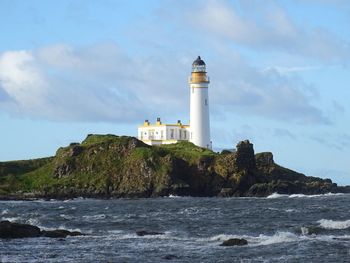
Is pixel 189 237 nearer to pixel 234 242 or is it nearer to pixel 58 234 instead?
pixel 234 242

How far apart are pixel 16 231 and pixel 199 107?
252ft

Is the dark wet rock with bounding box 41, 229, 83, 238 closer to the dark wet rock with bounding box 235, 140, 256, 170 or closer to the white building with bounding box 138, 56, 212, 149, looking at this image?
the dark wet rock with bounding box 235, 140, 256, 170

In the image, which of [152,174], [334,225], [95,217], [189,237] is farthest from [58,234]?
[152,174]

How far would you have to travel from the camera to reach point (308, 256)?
34.2 meters

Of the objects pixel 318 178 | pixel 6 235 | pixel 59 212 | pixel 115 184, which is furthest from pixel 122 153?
pixel 6 235

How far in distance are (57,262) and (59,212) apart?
3663cm

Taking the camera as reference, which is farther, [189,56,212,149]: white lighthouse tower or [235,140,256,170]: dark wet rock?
[189,56,212,149]: white lighthouse tower

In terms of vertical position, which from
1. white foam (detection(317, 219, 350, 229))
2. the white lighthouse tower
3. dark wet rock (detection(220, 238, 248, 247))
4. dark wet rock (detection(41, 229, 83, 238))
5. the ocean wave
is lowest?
dark wet rock (detection(220, 238, 248, 247))

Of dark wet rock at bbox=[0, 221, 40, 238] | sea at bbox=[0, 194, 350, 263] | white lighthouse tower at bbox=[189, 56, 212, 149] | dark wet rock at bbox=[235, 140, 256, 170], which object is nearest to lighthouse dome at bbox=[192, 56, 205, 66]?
white lighthouse tower at bbox=[189, 56, 212, 149]

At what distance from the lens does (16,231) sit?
44.2 metres

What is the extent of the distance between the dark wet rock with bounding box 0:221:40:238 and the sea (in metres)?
1.28

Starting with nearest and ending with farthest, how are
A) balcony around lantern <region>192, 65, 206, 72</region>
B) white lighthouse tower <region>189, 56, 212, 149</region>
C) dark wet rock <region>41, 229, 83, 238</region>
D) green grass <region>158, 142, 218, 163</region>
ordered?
dark wet rock <region>41, 229, 83, 238</region>
green grass <region>158, 142, 218, 163</region>
white lighthouse tower <region>189, 56, 212, 149</region>
balcony around lantern <region>192, 65, 206, 72</region>

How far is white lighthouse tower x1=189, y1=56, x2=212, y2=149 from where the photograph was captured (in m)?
119

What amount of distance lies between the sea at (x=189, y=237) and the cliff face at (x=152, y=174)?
120ft
